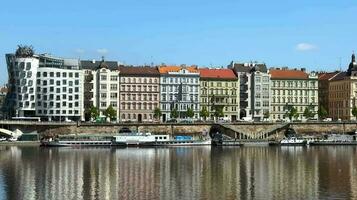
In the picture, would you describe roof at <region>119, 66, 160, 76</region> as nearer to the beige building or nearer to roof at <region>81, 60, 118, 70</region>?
roof at <region>81, 60, 118, 70</region>

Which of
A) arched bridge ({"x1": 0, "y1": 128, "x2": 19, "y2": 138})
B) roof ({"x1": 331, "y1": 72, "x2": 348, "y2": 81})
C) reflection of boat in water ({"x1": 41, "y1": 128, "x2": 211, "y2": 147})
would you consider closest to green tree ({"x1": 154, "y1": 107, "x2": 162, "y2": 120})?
reflection of boat in water ({"x1": 41, "y1": 128, "x2": 211, "y2": 147})

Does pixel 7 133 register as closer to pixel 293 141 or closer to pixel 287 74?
pixel 293 141

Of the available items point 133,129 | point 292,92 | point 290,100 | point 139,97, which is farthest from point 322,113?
point 133,129

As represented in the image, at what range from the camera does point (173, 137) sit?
113 meters

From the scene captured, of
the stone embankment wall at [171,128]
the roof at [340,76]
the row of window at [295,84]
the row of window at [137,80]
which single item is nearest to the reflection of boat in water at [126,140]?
the stone embankment wall at [171,128]

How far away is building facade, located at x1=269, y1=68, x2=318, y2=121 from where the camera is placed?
14500cm

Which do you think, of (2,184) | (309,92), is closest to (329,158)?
(2,184)

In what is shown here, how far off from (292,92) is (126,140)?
51.3m

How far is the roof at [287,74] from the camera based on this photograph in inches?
5723

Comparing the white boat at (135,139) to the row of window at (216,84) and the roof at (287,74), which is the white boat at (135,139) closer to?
the row of window at (216,84)

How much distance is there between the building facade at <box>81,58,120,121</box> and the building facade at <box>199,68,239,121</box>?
18704 mm

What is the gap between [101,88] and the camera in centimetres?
13325

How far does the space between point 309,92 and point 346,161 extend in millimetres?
70464

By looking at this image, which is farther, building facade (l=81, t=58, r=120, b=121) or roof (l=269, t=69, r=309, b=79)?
roof (l=269, t=69, r=309, b=79)
